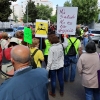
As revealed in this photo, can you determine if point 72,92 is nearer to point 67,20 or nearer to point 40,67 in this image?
point 40,67

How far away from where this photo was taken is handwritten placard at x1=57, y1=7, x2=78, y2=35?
632cm

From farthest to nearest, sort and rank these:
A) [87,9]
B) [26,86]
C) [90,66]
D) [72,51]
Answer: [87,9] → [72,51] → [90,66] → [26,86]

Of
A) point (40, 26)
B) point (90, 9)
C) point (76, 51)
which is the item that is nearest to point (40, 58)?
point (40, 26)

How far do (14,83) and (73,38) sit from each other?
16.0 feet

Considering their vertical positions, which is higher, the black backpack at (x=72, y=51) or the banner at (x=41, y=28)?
the banner at (x=41, y=28)

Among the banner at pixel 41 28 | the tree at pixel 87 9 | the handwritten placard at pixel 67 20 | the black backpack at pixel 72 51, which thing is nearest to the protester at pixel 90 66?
the handwritten placard at pixel 67 20

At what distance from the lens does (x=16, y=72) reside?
2.15m

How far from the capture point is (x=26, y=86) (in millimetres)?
2072

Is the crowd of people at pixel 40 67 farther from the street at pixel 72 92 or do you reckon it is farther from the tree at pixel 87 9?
the tree at pixel 87 9

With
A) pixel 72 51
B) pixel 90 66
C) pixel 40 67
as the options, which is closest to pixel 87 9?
pixel 72 51

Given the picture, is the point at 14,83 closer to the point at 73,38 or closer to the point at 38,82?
the point at 38,82

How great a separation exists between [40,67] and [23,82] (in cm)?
281

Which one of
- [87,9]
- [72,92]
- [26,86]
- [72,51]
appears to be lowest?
[72,92]

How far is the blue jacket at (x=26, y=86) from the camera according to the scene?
2.03 m
